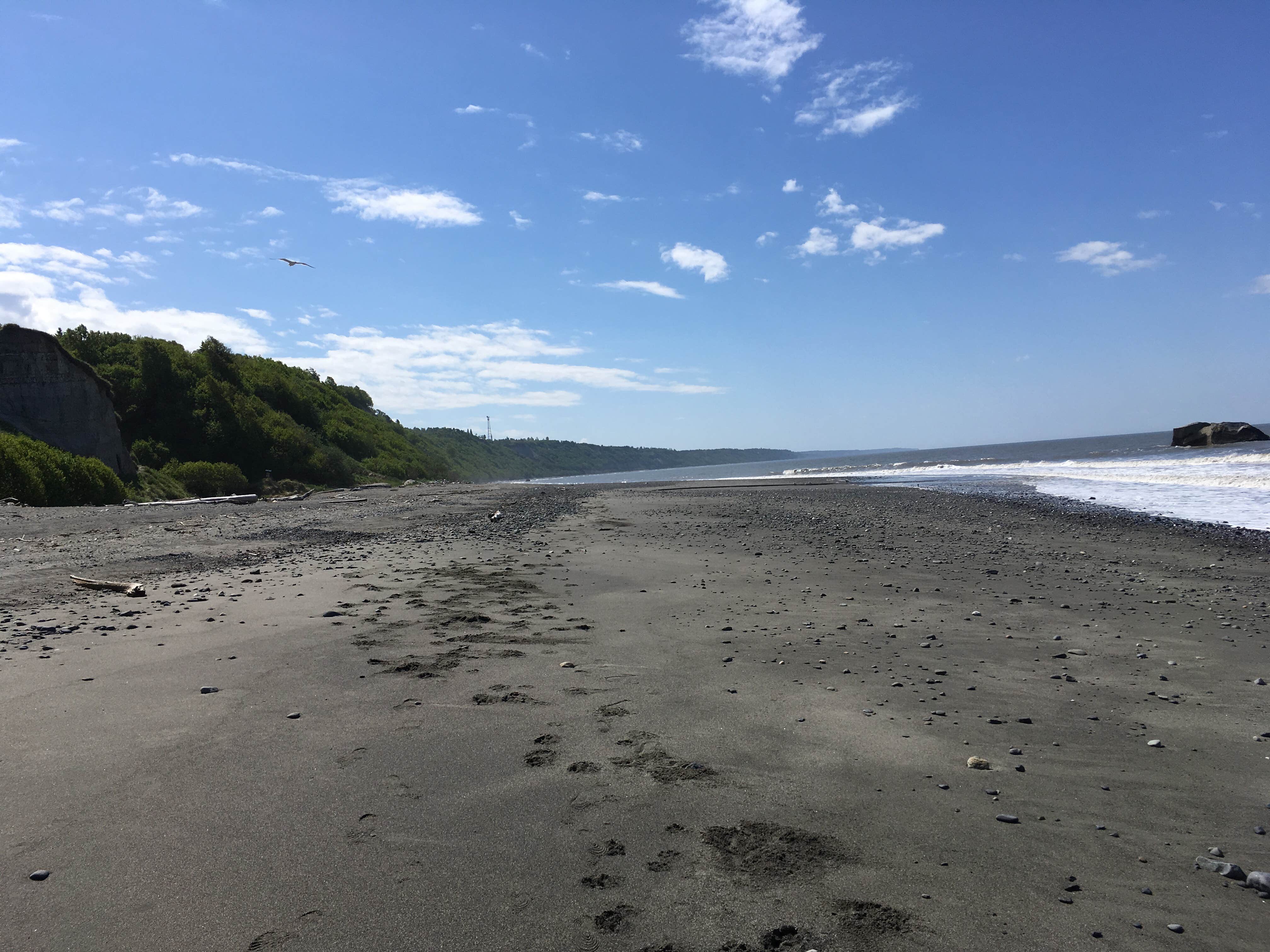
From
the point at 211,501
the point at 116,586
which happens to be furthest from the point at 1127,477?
the point at 211,501

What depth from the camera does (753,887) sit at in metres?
2.62

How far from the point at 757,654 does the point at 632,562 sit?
4.82 m

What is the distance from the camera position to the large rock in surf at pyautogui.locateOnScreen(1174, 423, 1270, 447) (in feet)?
181

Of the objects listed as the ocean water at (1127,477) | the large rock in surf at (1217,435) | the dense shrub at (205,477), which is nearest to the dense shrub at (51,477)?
the dense shrub at (205,477)

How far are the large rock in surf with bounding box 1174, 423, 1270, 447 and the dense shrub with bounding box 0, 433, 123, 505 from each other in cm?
6944

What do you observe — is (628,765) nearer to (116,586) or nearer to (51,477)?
(116,586)

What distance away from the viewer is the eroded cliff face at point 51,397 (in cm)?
2530

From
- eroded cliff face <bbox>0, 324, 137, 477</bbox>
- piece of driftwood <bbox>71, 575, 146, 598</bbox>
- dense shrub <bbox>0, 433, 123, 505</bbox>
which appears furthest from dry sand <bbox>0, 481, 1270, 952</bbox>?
eroded cliff face <bbox>0, 324, 137, 477</bbox>

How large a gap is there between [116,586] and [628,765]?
6.93 m

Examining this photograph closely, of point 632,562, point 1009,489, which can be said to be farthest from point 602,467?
point 632,562

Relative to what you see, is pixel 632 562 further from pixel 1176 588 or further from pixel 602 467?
pixel 602 467

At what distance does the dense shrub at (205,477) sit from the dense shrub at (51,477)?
5.47m

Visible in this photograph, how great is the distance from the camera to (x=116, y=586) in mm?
7590

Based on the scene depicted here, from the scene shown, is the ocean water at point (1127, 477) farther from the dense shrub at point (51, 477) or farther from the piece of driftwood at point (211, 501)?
the dense shrub at point (51, 477)
